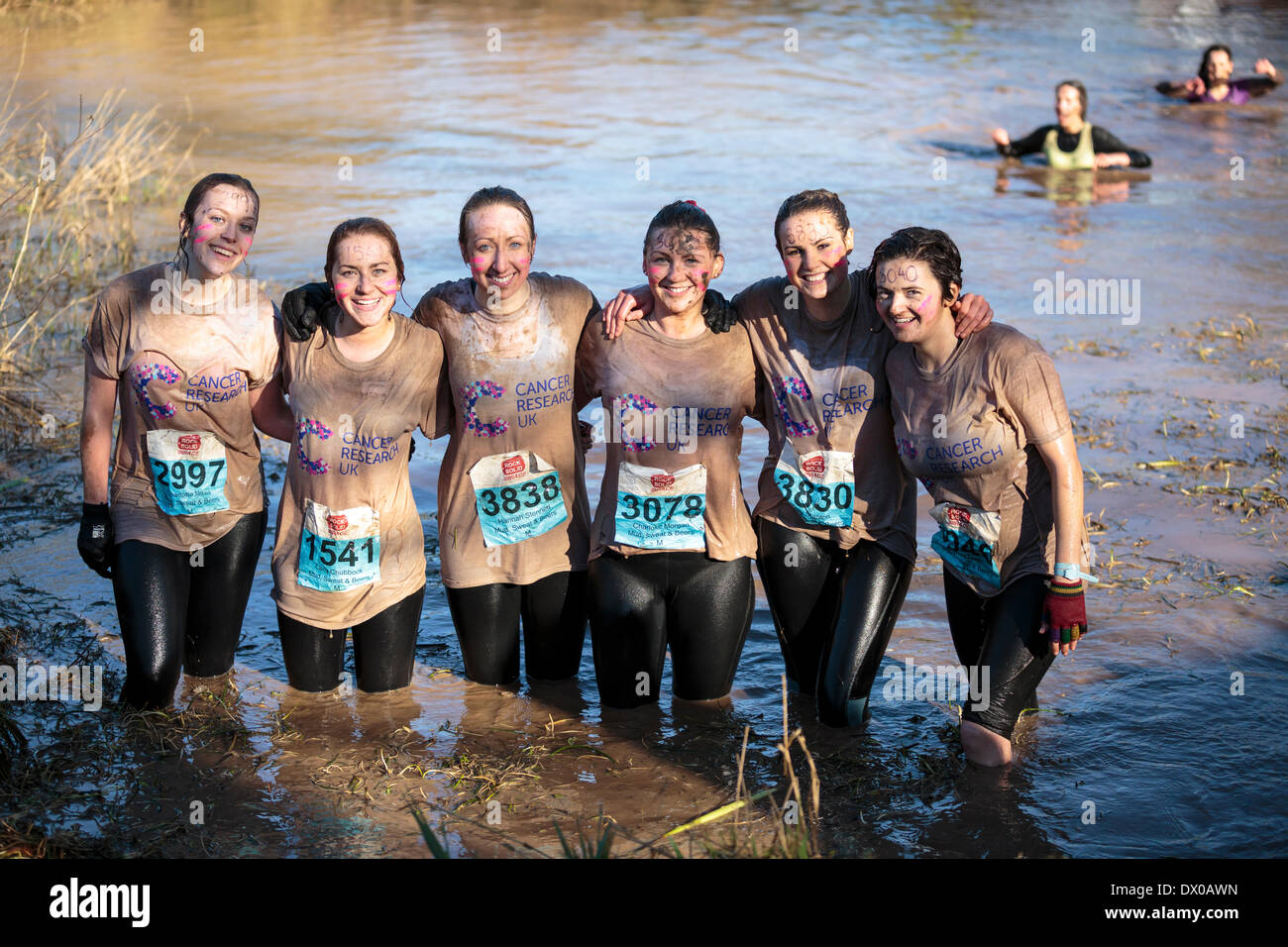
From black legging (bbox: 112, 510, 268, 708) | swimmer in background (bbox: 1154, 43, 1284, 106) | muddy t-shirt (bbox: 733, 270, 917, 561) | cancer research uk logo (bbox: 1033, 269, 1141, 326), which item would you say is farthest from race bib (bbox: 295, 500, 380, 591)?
swimmer in background (bbox: 1154, 43, 1284, 106)

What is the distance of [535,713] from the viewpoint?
199 inches

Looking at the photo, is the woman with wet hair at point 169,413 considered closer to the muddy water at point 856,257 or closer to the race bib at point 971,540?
the muddy water at point 856,257

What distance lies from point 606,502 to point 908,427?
1095mm

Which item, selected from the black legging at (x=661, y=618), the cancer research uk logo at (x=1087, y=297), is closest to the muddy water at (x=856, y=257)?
the cancer research uk logo at (x=1087, y=297)

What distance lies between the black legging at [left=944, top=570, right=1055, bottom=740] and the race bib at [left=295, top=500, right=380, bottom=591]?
6.94 ft

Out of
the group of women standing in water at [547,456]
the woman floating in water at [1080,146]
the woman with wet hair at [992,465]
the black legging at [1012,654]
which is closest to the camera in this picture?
the woman with wet hair at [992,465]

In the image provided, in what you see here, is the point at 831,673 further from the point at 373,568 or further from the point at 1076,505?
the point at 373,568

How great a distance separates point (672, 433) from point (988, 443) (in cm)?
107

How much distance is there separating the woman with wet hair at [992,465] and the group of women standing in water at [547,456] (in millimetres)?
14

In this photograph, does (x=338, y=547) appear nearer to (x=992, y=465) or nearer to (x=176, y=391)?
(x=176, y=391)

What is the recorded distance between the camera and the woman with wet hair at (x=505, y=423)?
481 centimetres

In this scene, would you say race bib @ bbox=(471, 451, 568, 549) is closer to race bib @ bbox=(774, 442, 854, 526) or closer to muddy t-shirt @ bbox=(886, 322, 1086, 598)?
race bib @ bbox=(774, 442, 854, 526)

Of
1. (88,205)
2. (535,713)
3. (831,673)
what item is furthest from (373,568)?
(88,205)

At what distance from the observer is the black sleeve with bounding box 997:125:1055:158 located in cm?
1532
